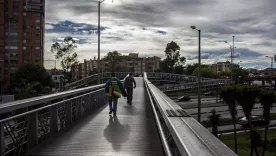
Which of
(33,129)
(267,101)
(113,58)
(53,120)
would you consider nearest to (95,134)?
(53,120)

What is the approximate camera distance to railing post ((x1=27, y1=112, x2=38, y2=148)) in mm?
6004

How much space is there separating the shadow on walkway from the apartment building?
6204 centimetres

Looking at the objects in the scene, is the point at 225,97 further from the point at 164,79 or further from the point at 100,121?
the point at 164,79

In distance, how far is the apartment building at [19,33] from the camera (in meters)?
66.4

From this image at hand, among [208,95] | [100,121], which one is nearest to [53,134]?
[100,121]

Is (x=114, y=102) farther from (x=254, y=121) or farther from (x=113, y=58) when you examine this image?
(x=113, y=58)

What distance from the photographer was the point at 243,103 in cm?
3459

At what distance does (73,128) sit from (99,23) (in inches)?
942

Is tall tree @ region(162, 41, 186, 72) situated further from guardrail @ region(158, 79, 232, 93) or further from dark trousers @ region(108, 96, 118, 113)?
dark trousers @ region(108, 96, 118, 113)

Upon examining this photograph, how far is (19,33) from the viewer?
235 ft

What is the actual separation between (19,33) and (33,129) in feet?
234

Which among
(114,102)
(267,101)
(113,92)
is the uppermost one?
(113,92)

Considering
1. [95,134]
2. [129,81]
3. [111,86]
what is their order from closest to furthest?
[95,134] → [111,86] → [129,81]

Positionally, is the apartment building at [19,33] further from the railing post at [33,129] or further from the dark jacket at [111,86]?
the railing post at [33,129]
